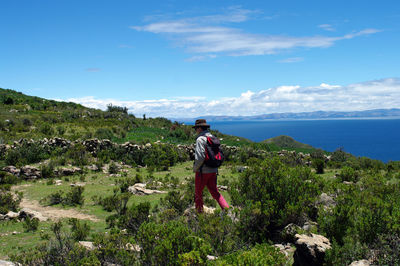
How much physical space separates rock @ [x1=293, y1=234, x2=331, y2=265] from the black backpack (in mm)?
2609

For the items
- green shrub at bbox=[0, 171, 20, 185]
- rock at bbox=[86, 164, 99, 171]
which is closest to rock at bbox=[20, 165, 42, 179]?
green shrub at bbox=[0, 171, 20, 185]

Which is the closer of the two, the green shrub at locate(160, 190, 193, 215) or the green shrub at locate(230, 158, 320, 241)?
the green shrub at locate(230, 158, 320, 241)

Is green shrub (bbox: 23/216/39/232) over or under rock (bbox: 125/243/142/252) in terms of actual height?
under

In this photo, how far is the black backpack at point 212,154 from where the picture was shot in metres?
6.71

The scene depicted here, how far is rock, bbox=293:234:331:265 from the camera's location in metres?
4.51

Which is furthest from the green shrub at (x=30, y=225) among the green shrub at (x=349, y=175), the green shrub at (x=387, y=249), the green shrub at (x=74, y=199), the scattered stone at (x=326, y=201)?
the green shrub at (x=349, y=175)

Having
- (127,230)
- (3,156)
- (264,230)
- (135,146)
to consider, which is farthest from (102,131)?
(264,230)

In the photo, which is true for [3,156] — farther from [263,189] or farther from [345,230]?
[345,230]

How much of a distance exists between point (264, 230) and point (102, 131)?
2080 cm

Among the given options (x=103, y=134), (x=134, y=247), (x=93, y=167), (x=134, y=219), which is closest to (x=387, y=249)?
(x=134, y=247)

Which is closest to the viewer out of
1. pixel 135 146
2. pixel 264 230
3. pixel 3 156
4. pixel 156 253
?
pixel 156 253

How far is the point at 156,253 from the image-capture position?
14.3ft

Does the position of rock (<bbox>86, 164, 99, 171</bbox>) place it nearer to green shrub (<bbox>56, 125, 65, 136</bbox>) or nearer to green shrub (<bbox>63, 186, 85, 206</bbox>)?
green shrub (<bbox>63, 186, 85, 206</bbox>)

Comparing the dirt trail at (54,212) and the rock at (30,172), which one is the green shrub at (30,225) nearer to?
the dirt trail at (54,212)
